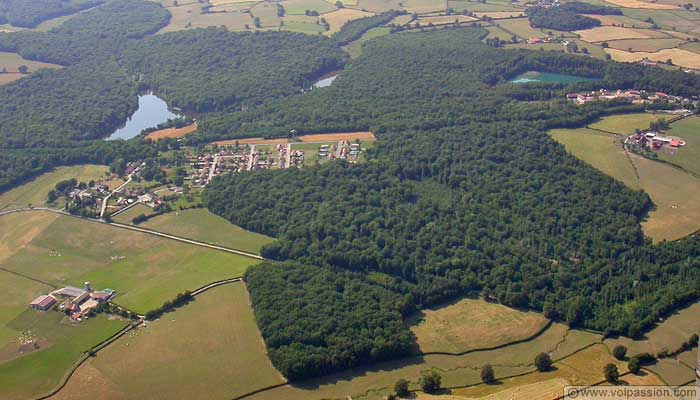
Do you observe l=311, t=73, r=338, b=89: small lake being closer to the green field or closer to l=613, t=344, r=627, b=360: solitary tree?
the green field

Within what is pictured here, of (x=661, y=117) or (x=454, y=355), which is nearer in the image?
(x=454, y=355)

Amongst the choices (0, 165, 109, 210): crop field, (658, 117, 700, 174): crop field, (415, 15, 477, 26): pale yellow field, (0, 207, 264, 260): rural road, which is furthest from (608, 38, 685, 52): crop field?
(0, 165, 109, 210): crop field

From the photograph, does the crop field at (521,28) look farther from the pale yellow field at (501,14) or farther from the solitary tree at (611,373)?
the solitary tree at (611,373)

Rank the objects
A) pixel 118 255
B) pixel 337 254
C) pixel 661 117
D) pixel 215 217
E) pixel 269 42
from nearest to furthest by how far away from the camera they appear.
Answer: pixel 337 254
pixel 118 255
pixel 215 217
pixel 661 117
pixel 269 42

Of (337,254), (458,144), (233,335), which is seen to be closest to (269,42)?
(458,144)

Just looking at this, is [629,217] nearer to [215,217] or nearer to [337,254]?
[337,254]

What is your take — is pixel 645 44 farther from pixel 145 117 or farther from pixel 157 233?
pixel 157 233
